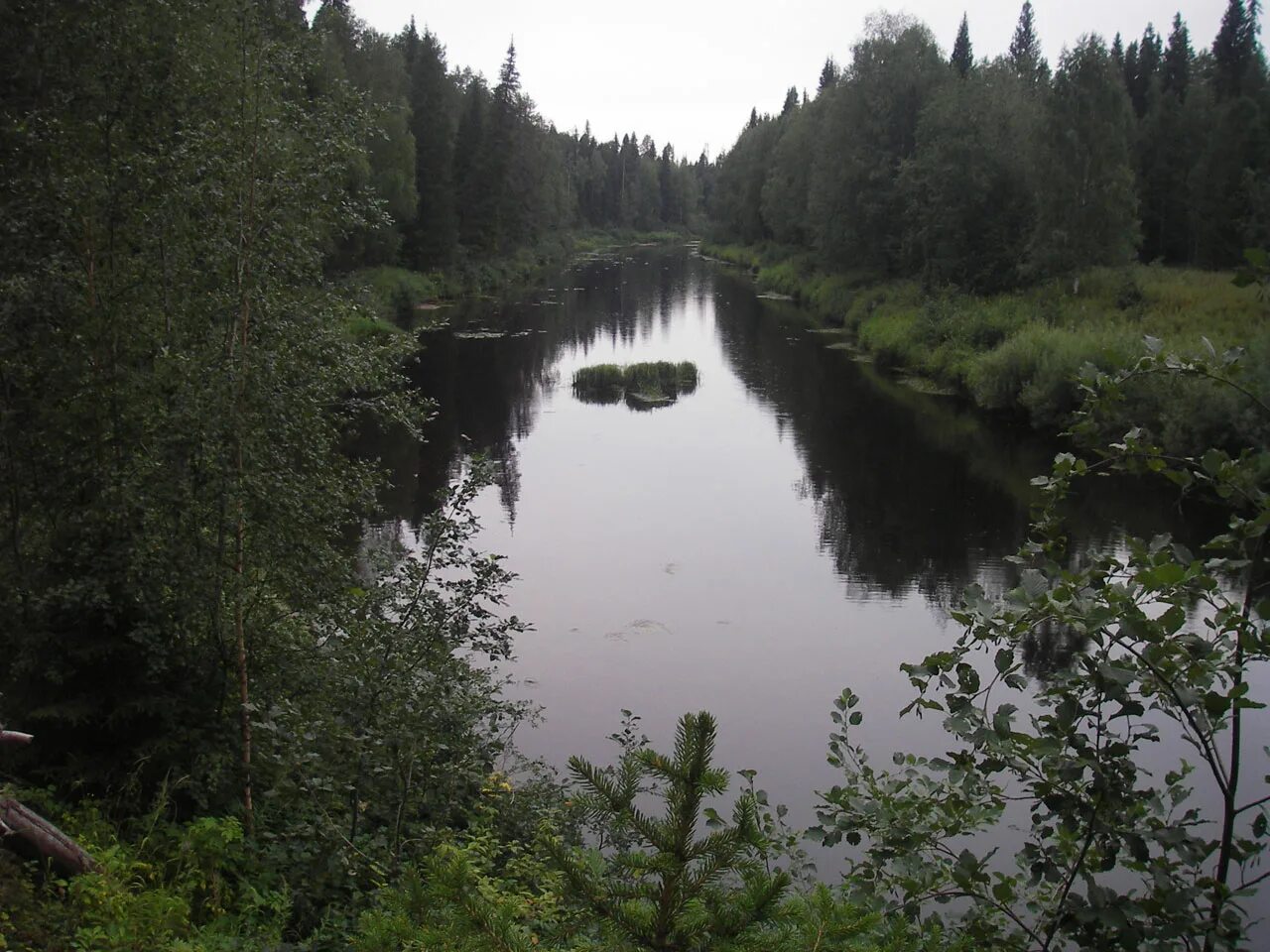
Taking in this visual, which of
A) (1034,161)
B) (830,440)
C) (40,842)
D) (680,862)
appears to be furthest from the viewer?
(1034,161)

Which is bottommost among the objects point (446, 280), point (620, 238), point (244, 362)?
point (446, 280)

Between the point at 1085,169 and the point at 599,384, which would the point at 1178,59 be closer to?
the point at 1085,169

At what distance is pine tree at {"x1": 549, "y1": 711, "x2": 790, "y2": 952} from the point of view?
262cm

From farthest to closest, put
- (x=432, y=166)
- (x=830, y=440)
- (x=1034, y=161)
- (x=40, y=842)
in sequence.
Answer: (x=432, y=166), (x=1034, y=161), (x=830, y=440), (x=40, y=842)

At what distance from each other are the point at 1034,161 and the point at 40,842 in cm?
3281

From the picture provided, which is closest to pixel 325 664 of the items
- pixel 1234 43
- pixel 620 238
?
pixel 1234 43

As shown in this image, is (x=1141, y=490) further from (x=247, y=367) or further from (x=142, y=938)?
(x=142, y=938)

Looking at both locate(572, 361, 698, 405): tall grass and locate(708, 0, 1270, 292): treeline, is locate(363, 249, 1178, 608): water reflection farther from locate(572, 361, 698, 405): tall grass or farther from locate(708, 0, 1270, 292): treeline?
locate(708, 0, 1270, 292): treeline

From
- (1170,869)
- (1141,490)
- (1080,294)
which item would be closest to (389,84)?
(1080,294)

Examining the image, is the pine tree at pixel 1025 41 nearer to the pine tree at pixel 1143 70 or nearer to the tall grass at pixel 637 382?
the pine tree at pixel 1143 70

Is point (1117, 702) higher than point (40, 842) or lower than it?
higher

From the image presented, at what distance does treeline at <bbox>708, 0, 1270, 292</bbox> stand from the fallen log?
1229 inches

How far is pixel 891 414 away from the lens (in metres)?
25.5

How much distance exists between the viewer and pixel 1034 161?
104 feet
